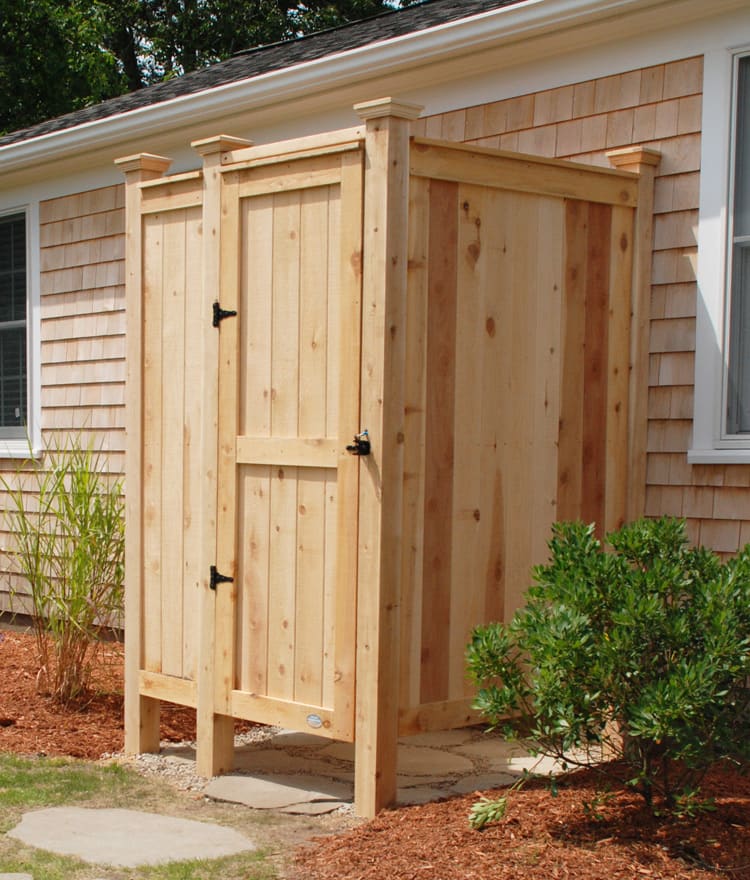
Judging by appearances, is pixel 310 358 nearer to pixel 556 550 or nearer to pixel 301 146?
pixel 301 146

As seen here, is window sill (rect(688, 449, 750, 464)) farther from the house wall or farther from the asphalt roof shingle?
the asphalt roof shingle

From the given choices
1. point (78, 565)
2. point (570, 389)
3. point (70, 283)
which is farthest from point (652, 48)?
point (70, 283)

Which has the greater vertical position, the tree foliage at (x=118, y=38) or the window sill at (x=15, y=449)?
the tree foliage at (x=118, y=38)

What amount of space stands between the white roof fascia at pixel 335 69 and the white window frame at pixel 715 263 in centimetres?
31

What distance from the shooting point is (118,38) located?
2120cm

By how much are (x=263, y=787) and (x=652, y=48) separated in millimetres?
3658

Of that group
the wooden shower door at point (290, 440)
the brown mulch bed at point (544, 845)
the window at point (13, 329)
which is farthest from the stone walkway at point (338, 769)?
the window at point (13, 329)

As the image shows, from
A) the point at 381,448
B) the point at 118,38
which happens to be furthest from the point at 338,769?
the point at 118,38

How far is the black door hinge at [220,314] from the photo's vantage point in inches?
189

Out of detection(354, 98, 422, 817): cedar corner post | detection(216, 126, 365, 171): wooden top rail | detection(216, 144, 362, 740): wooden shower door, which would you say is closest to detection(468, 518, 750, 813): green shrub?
detection(354, 98, 422, 817): cedar corner post

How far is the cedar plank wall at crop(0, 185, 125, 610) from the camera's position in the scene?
334 inches

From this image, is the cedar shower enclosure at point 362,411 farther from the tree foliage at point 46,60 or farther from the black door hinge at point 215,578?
the tree foliage at point 46,60

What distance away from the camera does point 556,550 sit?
157 inches

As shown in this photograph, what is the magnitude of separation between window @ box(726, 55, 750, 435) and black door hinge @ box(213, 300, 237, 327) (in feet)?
6.95
